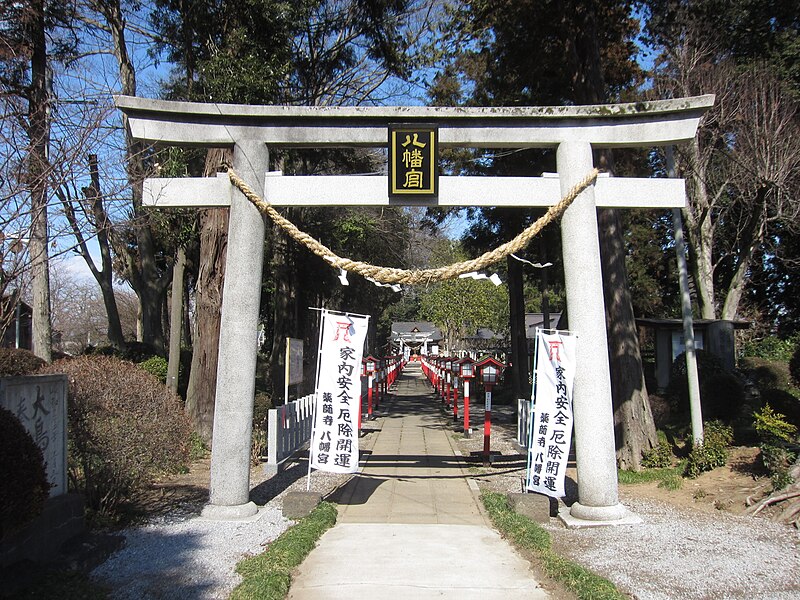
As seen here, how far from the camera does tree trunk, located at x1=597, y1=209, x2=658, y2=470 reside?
10.8 metres

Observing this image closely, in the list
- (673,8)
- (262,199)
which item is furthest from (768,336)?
(262,199)

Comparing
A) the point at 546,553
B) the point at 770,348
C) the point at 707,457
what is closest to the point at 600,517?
the point at 546,553

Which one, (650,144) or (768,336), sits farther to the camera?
(768,336)

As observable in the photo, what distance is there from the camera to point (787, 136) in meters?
18.3

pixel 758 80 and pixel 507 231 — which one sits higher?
pixel 758 80

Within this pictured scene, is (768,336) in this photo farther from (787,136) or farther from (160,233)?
(160,233)

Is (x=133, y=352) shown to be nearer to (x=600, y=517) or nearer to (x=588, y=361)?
(x=588, y=361)

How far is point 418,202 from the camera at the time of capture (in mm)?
8055

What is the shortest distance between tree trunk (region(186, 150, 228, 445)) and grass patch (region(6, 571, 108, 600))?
7.53 metres

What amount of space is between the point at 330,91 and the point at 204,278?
9156 mm

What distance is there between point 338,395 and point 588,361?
122 inches

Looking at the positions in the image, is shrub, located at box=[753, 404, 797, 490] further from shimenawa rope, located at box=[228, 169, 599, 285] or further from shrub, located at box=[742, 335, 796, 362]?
shrub, located at box=[742, 335, 796, 362]

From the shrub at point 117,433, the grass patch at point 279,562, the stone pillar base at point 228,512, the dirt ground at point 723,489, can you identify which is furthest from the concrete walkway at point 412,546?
the dirt ground at point 723,489

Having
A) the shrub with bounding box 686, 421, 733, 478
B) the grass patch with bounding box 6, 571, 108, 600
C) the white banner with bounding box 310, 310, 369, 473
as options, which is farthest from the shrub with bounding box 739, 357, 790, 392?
the grass patch with bounding box 6, 571, 108, 600
